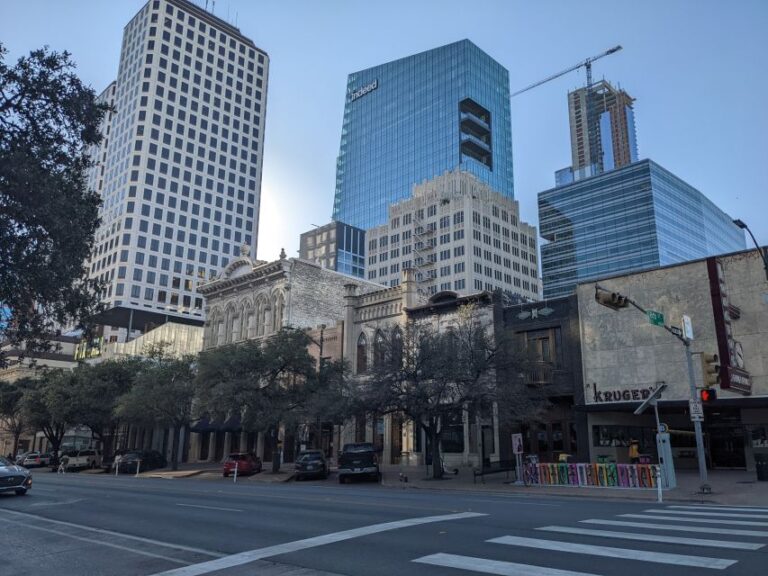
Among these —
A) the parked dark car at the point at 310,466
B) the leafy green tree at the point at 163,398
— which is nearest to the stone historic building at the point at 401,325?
the parked dark car at the point at 310,466

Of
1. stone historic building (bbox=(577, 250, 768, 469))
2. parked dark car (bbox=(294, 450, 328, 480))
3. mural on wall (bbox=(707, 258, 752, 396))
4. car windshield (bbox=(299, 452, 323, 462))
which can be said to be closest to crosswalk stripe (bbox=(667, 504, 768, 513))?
stone historic building (bbox=(577, 250, 768, 469))

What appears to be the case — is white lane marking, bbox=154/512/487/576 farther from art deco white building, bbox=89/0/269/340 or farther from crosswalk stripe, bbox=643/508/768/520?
art deco white building, bbox=89/0/269/340

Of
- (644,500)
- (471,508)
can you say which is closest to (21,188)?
(471,508)

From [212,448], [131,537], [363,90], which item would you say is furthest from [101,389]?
[363,90]

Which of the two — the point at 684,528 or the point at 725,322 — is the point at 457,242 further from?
the point at 684,528

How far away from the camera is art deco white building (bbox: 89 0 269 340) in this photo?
342ft

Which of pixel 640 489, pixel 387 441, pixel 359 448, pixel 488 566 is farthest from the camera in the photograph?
pixel 387 441

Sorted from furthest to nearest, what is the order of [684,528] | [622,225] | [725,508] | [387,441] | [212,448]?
[622,225]
[212,448]
[387,441]
[725,508]
[684,528]

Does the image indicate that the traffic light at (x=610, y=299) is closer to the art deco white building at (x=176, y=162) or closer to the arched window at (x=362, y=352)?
the arched window at (x=362, y=352)

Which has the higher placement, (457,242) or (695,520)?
(457,242)

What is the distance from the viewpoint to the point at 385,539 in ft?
34.0

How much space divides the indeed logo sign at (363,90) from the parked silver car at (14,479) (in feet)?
540

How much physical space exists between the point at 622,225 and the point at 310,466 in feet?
390

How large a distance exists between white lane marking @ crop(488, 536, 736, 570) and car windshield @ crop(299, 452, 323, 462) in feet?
78.4
